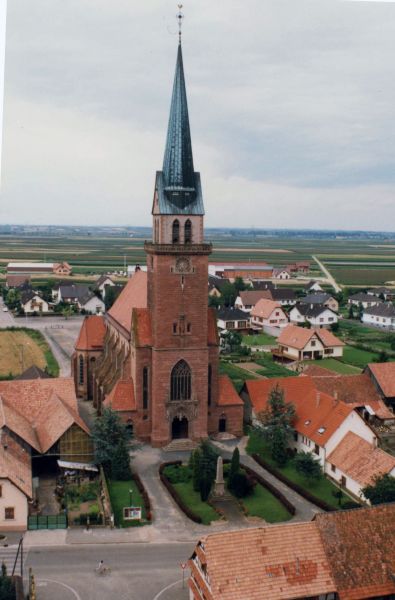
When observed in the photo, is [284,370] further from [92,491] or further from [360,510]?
[360,510]

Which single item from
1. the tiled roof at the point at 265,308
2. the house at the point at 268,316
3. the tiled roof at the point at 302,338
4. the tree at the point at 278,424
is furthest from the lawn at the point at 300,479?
the tiled roof at the point at 265,308

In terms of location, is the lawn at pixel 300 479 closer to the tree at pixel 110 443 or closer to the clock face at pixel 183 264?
the tree at pixel 110 443

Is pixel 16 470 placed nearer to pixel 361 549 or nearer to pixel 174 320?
pixel 174 320

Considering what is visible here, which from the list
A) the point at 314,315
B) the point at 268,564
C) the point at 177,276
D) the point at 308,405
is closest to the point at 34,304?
the point at 314,315

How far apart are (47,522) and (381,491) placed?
2155 cm

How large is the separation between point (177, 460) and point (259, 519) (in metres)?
12.2

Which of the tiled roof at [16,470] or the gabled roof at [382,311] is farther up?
the gabled roof at [382,311]

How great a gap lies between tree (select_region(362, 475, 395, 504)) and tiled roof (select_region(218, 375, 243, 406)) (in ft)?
64.2

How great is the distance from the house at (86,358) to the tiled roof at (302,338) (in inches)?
1268

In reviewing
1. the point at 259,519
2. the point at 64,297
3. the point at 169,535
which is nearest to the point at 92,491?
the point at 169,535

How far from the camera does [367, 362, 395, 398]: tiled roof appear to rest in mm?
66125

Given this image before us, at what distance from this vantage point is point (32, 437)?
51.9 metres

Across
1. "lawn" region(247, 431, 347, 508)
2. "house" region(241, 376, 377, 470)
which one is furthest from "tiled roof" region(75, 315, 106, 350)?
"lawn" region(247, 431, 347, 508)

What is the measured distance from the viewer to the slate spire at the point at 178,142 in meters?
58.1
